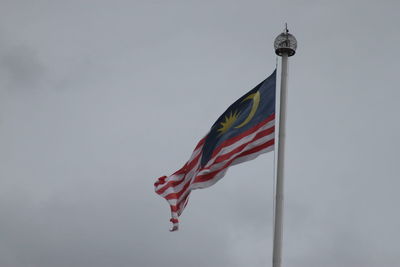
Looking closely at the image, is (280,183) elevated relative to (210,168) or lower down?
lower down

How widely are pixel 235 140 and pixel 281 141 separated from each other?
2.18m

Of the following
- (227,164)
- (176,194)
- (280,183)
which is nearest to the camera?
(280,183)

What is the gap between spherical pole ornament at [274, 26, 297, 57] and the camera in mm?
20172

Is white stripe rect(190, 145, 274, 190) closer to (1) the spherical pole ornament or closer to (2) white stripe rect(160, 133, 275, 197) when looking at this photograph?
(2) white stripe rect(160, 133, 275, 197)

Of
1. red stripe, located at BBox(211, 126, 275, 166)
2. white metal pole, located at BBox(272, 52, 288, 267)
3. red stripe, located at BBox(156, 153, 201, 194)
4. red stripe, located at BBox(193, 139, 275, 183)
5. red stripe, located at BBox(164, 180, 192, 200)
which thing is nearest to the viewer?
white metal pole, located at BBox(272, 52, 288, 267)

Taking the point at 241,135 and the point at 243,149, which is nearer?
the point at 243,149

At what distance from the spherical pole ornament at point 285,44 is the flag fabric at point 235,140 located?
0.78 m

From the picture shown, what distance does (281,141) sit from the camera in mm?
18797

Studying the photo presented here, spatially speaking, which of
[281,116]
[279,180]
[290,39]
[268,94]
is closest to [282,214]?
[279,180]

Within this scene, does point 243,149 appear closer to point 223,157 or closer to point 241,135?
point 241,135

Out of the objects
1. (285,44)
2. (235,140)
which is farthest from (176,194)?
(285,44)

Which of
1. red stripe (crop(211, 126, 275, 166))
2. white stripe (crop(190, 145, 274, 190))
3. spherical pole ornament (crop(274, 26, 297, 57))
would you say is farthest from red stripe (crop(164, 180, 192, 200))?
spherical pole ornament (crop(274, 26, 297, 57))

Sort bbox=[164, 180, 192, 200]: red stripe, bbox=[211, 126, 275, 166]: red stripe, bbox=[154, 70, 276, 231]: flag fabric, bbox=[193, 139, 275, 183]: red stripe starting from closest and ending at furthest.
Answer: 1. bbox=[193, 139, 275, 183]: red stripe
2. bbox=[211, 126, 275, 166]: red stripe
3. bbox=[154, 70, 276, 231]: flag fabric
4. bbox=[164, 180, 192, 200]: red stripe

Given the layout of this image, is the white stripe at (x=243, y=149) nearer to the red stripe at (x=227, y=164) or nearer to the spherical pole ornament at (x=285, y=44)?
the red stripe at (x=227, y=164)
